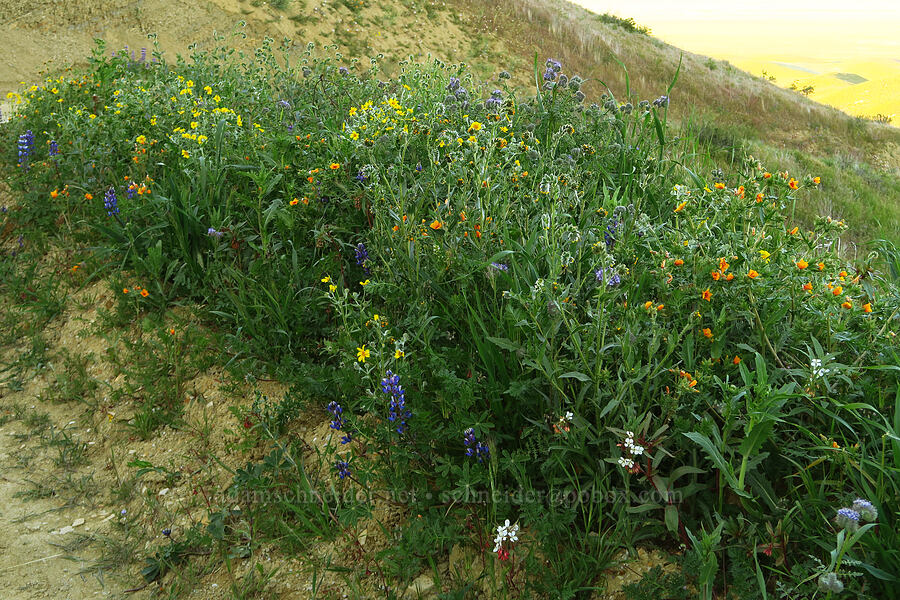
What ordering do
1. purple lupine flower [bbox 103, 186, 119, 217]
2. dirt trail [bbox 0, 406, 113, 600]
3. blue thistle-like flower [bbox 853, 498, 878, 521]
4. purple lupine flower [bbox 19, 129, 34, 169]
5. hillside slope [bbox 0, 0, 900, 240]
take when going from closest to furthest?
blue thistle-like flower [bbox 853, 498, 878, 521], dirt trail [bbox 0, 406, 113, 600], purple lupine flower [bbox 103, 186, 119, 217], purple lupine flower [bbox 19, 129, 34, 169], hillside slope [bbox 0, 0, 900, 240]

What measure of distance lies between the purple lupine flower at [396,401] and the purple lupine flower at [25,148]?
4626mm

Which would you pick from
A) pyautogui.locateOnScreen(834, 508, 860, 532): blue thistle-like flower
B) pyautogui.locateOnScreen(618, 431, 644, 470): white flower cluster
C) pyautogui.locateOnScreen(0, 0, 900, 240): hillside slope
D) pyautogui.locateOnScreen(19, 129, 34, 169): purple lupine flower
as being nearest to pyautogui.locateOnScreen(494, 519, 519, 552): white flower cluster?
pyautogui.locateOnScreen(618, 431, 644, 470): white flower cluster

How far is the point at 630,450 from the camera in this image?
2.01 meters

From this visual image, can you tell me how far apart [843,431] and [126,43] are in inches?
641

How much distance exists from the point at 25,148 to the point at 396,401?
15.5 feet

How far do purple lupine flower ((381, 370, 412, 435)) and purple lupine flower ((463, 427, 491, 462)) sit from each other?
0.24 meters

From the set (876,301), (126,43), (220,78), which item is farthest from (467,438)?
(126,43)

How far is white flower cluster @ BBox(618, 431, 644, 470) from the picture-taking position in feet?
6.38

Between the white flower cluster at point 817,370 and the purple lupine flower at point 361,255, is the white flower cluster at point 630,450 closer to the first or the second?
the white flower cluster at point 817,370

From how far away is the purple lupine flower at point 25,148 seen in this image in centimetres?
513

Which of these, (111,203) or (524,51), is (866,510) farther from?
(524,51)

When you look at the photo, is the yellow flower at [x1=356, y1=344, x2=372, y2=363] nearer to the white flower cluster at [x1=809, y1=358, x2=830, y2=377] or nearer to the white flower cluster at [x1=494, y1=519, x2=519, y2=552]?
the white flower cluster at [x1=494, y1=519, x2=519, y2=552]

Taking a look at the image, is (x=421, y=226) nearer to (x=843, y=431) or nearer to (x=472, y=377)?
(x=472, y=377)

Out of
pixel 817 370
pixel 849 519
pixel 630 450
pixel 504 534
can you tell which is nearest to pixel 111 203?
pixel 504 534
